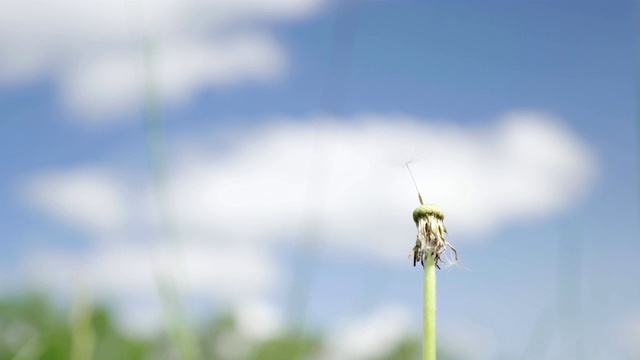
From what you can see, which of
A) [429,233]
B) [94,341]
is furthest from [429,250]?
[94,341]

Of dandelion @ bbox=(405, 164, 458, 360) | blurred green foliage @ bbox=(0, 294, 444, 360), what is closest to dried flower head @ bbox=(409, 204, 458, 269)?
dandelion @ bbox=(405, 164, 458, 360)

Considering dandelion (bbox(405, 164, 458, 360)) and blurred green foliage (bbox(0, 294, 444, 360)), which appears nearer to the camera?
dandelion (bbox(405, 164, 458, 360))

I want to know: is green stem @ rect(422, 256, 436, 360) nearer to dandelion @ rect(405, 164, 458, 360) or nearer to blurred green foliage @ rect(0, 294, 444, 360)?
dandelion @ rect(405, 164, 458, 360)

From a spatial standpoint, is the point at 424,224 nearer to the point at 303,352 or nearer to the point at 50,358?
the point at 303,352

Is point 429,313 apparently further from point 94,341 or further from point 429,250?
point 94,341

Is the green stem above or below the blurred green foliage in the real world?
above

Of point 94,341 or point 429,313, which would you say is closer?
point 429,313

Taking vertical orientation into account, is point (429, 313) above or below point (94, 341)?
above
